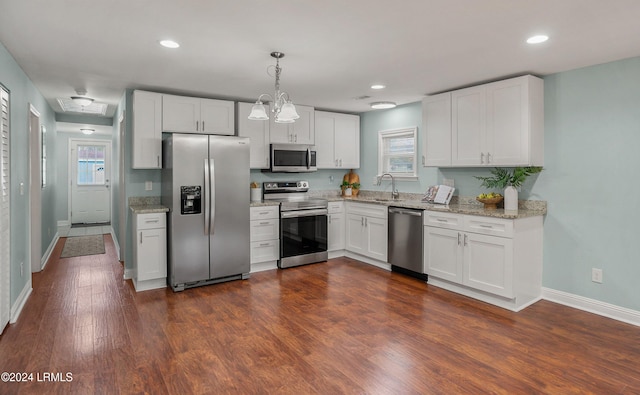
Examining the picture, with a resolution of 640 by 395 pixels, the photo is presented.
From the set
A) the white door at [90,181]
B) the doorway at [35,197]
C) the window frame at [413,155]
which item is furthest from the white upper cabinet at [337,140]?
the white door at [90,181]

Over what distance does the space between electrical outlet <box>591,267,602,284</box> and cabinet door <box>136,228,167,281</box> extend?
446 centimetres

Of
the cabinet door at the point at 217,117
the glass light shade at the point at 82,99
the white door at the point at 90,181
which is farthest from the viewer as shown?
the white door at the point at 90,181

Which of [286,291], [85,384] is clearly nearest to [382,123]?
[286,291]

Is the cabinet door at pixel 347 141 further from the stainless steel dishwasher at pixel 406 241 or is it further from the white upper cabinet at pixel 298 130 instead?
the stainless steel dishwasher at pixel 406 241

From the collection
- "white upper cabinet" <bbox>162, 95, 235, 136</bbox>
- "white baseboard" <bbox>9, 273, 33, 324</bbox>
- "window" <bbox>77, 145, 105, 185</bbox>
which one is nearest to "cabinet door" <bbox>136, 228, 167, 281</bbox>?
"white baseboard" <bbox>9, 273, 33, 324</bbox>

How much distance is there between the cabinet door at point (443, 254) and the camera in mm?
3973

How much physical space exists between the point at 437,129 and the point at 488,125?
2.25ft

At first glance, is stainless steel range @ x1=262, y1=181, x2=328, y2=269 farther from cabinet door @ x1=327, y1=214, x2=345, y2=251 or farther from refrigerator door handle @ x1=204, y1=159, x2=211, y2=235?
refrigerator door handle @ x1=204, y1=159, x2=211, y2=235

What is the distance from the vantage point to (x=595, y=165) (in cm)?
345

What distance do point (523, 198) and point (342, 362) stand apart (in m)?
2.76

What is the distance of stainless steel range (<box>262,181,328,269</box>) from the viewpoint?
4988 mm

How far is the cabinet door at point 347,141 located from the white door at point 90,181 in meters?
6.31

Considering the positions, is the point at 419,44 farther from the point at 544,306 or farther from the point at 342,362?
the point at 544,306

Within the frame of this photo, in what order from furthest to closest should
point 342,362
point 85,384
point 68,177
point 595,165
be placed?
point 68,177 → point 595,165 → point 342,362 → point 85,384
